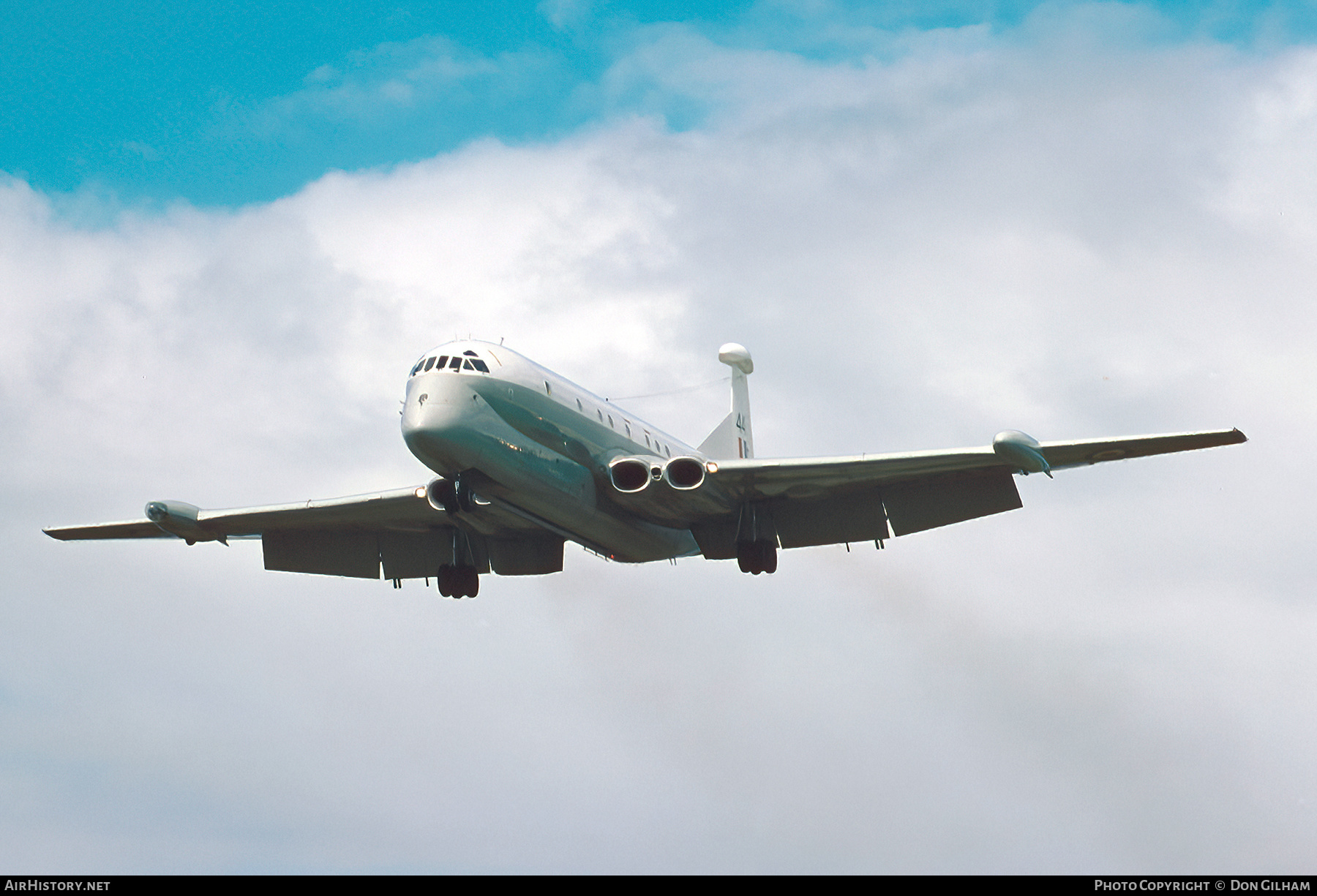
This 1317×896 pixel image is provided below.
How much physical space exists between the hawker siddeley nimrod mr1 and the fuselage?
3 cm

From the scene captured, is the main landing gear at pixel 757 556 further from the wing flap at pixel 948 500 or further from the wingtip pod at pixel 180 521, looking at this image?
the wingtip pod at pixel 180 521

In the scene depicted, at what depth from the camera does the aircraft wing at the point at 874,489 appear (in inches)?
1077

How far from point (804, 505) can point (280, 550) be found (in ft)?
40.4

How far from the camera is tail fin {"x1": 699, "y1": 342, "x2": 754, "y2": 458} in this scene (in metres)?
38.2

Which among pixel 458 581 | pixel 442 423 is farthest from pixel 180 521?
pixel 442 423

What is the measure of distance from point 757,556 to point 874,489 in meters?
2.80

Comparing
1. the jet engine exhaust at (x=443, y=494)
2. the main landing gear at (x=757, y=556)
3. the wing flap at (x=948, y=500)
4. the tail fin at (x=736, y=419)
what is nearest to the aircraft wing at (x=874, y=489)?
the wing flap at (x=948, y=500)

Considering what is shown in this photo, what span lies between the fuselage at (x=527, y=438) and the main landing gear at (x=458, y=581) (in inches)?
133

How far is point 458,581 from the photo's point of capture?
1246 inches

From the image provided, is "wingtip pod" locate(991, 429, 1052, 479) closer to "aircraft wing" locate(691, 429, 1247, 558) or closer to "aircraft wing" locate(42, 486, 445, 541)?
"aircraft wing" locate(691, 429, 1247, 558)

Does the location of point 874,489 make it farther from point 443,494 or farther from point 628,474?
point 443,494

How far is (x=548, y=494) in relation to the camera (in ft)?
89.2
